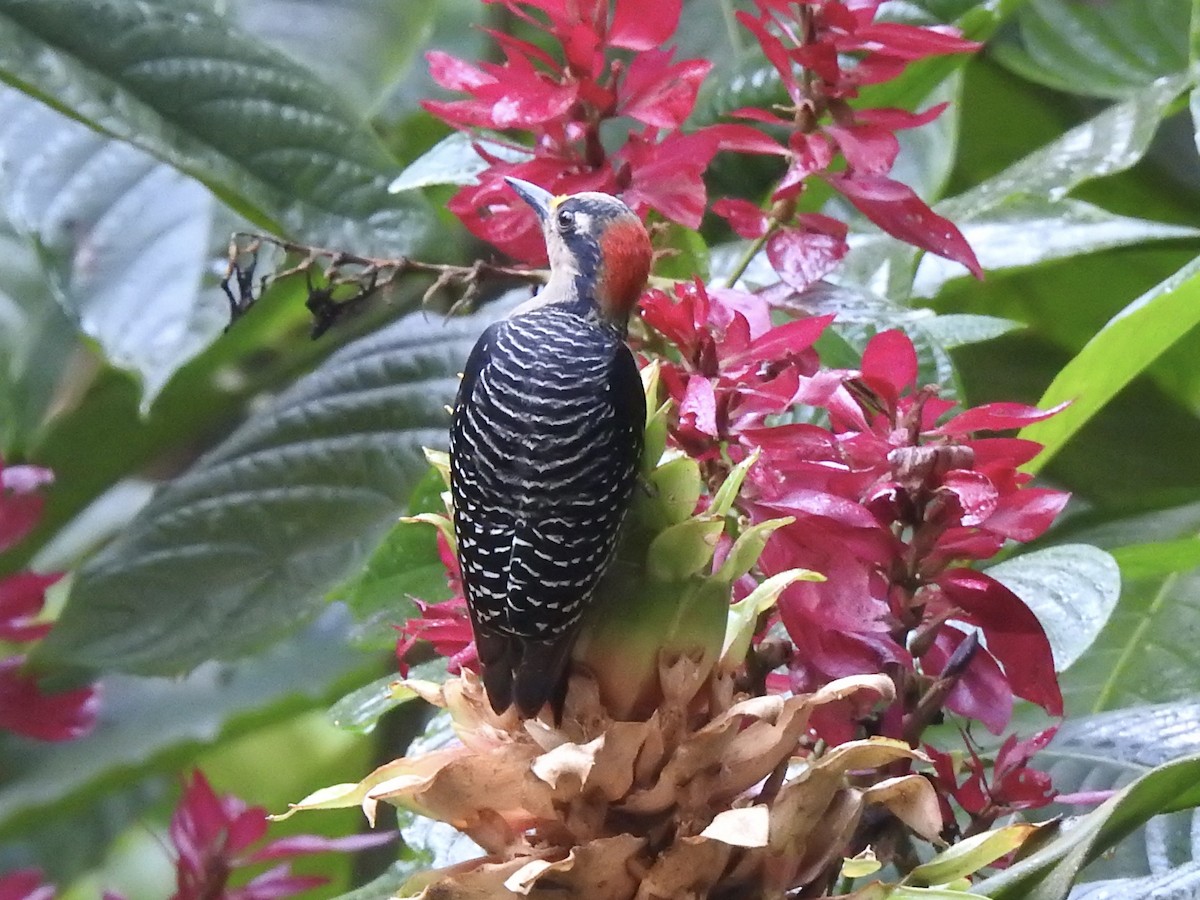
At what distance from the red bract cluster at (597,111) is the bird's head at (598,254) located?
7 cm

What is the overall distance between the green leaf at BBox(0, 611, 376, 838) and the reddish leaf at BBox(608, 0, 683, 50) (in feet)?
2.36

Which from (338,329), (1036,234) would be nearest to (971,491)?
(1036,234)

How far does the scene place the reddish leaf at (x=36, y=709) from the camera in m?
0.88

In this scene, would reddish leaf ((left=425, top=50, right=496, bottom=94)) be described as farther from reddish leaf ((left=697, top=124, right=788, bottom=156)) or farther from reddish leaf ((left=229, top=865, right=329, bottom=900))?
reddish leaf ((left=229, top=865, right=329, bottom=900))

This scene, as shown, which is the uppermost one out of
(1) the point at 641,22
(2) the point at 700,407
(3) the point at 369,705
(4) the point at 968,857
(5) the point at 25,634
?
(1) the point at 641,22

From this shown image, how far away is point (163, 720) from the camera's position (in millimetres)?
1231

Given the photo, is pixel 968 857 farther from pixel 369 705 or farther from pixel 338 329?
pixel 338 329

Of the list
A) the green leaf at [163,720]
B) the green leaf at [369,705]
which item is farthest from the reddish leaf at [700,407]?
the green leaf at [163,720]

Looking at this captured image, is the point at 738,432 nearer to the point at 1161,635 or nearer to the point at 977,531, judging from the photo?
the point at 977,531

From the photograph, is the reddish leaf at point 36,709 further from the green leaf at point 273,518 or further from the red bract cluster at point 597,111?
the red bract cluster at point 597,111

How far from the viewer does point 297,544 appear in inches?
35.9

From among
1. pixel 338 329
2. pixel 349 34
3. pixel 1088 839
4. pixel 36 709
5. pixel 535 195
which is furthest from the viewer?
pixel 338 329

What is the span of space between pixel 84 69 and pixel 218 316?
7.0 inches

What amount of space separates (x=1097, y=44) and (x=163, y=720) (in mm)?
1123
